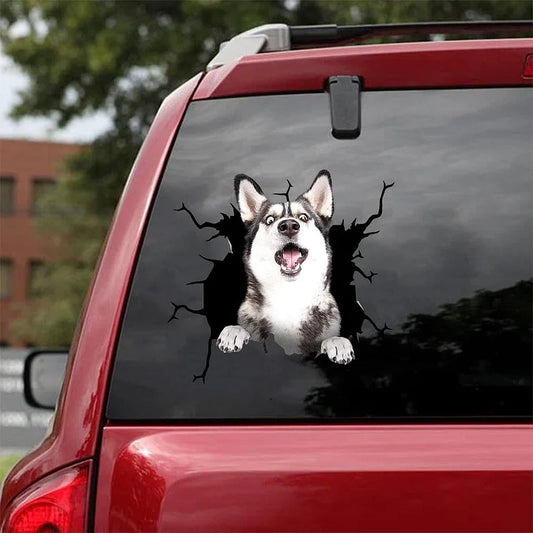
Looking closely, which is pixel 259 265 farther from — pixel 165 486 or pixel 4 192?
pixel 4 192

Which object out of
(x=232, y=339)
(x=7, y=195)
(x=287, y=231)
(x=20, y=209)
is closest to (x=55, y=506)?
(x=232, y=339)

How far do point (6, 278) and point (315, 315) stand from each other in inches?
2069

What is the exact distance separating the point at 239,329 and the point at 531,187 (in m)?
0.61

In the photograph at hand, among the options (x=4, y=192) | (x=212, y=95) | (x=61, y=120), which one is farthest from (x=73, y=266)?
(x=212, y=95)

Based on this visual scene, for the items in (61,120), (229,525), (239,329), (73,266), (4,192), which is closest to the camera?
(229,525)

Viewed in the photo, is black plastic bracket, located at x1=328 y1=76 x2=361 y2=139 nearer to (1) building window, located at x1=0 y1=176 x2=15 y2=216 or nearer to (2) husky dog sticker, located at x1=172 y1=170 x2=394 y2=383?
(2) husky dog sticker, located at x1=172 y1=170 x2=394 y2=383

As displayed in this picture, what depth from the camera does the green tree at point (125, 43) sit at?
15.1 meters

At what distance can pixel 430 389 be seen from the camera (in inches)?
74.7

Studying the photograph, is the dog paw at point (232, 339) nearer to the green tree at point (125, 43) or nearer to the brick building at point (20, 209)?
the green tree at point (125, 43)

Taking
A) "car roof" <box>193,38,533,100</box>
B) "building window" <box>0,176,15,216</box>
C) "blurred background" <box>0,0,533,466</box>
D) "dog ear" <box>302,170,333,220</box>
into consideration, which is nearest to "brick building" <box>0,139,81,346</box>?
"building window" <box>0,176,15,216</box>

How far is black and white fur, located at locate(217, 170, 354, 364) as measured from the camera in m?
1.95

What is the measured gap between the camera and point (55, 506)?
6.45ft

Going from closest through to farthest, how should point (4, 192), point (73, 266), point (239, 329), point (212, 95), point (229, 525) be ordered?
point (229, 525) < point (239, 329) < point (212, 95) < point (73, 266) < point (4, 192)

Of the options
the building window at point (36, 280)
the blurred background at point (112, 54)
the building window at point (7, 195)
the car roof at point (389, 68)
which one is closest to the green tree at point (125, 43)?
the blurred background at point (112, 54)
